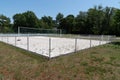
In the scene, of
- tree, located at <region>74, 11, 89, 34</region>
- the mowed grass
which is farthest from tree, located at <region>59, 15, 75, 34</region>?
the mowed grass

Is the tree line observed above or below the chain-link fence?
above

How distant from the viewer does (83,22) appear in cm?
6538

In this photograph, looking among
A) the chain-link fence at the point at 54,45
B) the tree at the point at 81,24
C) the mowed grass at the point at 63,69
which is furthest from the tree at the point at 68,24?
the mowed grass at the point at 63,69

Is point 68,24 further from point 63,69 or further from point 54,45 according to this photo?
point 63,69

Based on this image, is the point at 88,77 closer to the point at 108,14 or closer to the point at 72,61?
the point at 72,61

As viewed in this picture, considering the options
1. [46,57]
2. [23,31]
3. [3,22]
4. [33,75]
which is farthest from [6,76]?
[3,22]

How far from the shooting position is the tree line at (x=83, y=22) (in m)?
56.3

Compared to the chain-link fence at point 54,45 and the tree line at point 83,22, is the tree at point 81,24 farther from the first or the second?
the chain-link fence at point 54,45

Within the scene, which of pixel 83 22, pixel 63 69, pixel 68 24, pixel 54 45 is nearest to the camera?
pixel 63 69

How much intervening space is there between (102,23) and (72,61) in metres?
51.1

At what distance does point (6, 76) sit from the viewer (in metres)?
7.27

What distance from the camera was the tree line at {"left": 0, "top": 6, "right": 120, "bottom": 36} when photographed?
185ft

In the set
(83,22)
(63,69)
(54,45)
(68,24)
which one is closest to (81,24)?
(83,22)

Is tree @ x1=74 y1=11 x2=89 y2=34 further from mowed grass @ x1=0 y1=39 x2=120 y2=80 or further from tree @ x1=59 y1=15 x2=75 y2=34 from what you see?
mowed grass @ x1=0 y1=39 x2=120 y2=80
